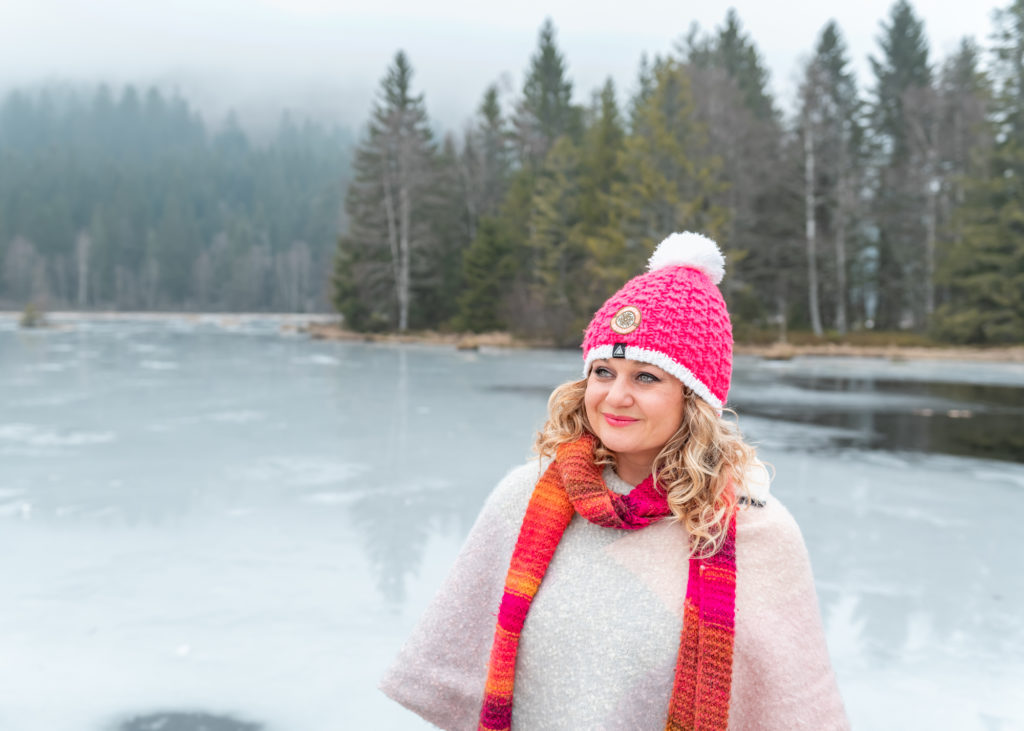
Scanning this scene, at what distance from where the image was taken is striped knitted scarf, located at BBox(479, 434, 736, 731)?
128 cm

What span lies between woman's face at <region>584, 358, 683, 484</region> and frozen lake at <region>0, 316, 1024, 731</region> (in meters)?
1.76

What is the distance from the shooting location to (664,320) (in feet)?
4.56

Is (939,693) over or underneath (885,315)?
underneath

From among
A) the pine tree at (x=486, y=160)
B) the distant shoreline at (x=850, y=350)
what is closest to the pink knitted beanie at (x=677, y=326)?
the distant shoreline at (x=850, y=350)

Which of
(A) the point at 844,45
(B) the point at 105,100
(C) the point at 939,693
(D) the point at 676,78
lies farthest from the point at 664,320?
(B) the point at 105,100

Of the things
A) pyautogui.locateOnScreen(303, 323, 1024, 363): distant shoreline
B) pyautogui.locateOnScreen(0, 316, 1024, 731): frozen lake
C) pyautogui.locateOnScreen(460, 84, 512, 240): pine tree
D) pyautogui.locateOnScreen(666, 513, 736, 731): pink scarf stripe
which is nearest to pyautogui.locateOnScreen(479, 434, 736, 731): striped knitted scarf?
pyautogui.locateOnScreen(666, 513, 736, 731): pink scarf stripe

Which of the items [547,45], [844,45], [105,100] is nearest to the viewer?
[844,45]

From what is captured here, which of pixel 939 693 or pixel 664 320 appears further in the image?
pixel 939 693

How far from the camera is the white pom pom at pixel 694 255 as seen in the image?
1.49 meters

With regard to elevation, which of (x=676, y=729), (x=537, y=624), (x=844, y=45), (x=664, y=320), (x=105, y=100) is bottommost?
(x=676, y=729)

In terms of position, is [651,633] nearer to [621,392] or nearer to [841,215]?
[621,392]

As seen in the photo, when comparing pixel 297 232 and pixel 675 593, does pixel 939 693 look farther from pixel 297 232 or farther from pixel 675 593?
pixel 297 232

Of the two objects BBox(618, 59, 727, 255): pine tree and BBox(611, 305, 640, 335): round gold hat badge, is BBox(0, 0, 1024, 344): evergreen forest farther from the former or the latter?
BBox(611, 305, 640, 335): round gold hat badge

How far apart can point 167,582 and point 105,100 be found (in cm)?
19121
